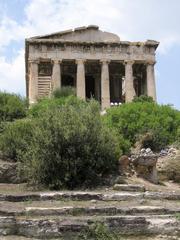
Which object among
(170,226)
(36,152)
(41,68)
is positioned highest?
(41,68)

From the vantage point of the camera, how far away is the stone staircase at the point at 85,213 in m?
13.8

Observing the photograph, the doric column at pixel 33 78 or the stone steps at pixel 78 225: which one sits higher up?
the doric column at pixel 33 78

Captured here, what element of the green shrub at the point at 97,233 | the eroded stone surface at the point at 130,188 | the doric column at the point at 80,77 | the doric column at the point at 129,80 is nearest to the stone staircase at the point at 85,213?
the green shrub at the point at 97,233

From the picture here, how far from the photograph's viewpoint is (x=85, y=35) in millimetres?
50719

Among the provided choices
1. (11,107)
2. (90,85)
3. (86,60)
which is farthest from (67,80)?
(11,107)

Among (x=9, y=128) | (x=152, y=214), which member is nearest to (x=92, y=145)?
(x=9, y=128)

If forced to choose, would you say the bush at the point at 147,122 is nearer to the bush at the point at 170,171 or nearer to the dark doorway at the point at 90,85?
the bush at the point at 170,171

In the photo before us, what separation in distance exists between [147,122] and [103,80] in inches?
764

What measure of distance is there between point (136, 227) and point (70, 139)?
7.32 metres

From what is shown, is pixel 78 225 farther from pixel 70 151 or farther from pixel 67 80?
pixel 67 80

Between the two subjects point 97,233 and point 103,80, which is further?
point 103,80

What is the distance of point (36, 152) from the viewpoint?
2100 centimetres

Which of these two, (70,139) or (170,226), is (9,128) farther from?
(170,226)

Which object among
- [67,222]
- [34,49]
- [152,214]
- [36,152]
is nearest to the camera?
[67,222]
